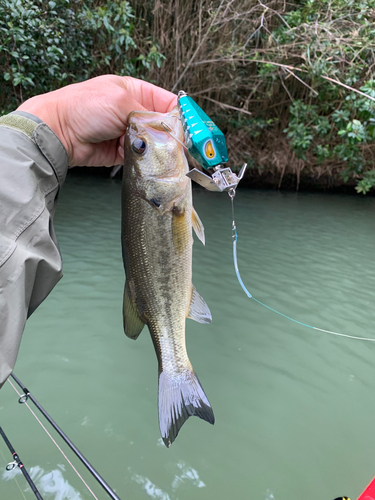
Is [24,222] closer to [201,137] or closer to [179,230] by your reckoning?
[179,230]

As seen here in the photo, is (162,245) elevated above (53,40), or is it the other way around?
(53,40)

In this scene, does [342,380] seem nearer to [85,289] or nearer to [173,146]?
[173,146]

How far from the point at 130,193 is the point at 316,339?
3203 millimetres

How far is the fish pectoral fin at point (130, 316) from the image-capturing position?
150 centimetres

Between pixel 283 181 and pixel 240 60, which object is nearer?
pixel 240 60

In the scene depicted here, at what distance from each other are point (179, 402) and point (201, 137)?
103 centimetres

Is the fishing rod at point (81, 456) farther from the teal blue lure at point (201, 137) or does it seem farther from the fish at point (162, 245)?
the teal blue lure at point (201, 137)

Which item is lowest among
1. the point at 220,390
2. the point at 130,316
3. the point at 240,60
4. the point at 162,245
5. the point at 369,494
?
the point at 220,390

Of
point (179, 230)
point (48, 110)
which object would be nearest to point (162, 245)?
point (179, 230)

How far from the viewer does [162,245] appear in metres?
1.44

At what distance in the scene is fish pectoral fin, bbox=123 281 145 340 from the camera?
1.50m

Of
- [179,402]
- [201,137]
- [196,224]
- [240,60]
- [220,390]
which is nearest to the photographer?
[201,137]

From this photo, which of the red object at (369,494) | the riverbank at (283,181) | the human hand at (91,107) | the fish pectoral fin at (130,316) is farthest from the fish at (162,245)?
the riverbank at (283,181)

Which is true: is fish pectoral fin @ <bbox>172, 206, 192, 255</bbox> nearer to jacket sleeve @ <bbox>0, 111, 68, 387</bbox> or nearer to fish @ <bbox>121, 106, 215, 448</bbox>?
fish @ <bbox>121, 106, 215, 448</bbox>
